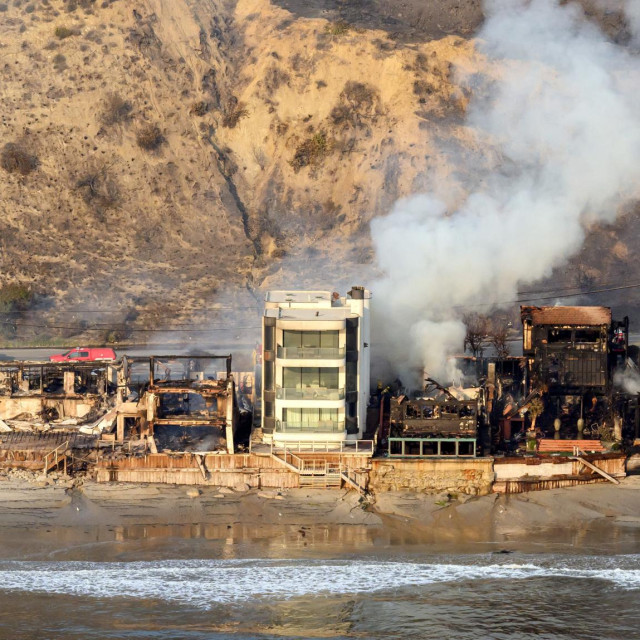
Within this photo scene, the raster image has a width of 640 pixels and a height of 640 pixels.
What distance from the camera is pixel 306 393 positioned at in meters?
76.9

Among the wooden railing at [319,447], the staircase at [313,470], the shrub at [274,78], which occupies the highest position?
the shrub at [274,78]

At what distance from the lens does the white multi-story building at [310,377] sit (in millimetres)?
76562

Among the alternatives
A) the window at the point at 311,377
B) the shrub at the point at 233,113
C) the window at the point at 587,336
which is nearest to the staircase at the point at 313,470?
the window at the point at 311,377

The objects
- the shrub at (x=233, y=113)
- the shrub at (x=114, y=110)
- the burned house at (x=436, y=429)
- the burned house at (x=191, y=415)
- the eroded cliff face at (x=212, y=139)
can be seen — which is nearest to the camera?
the burned house at (x=436, y=429)

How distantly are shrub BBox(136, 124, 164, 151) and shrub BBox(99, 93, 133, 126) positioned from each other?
2079 millimetres

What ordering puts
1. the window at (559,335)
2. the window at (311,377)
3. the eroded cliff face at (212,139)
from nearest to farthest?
the window at (311,377), the window at (559,335), the eroded cliff face at (212,139)

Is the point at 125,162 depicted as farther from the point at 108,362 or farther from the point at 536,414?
the point at 536,414

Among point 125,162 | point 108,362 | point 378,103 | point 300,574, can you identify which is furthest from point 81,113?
point 300,574

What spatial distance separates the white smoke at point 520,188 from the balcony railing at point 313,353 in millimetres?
12845

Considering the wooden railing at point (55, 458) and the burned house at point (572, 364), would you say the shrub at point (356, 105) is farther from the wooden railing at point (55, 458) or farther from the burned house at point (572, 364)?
the wooden railing at point (55, 458)

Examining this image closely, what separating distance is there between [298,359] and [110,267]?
46635mm

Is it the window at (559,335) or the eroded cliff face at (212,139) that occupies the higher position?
the eroded cliff face at (212,139)

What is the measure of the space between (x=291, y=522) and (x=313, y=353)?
33.0 ft

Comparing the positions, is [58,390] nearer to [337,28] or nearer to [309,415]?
[309,415]
